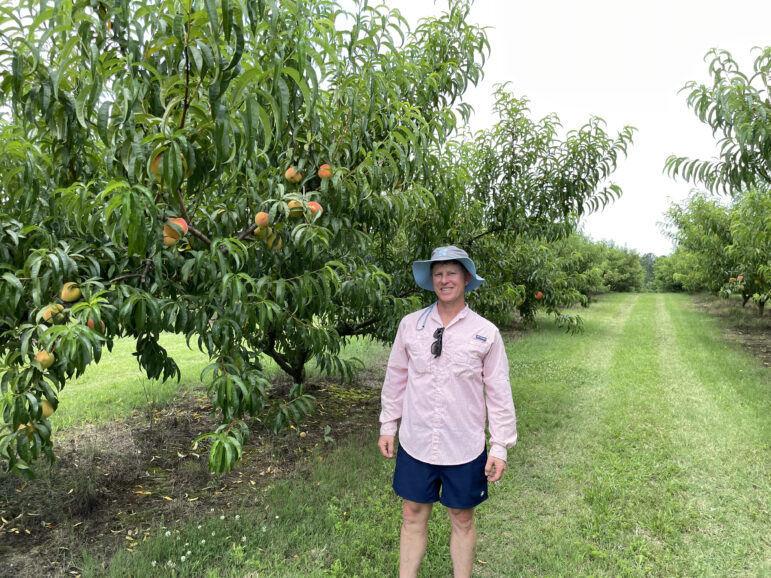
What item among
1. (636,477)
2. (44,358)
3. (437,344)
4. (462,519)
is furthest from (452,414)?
(636,477)

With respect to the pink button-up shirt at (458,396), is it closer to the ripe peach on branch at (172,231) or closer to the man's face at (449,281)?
the man's face at (449,281)

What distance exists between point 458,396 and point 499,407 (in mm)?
207

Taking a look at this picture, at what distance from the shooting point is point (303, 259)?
279 centimetres

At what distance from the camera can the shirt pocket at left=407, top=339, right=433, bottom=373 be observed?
2367 mm

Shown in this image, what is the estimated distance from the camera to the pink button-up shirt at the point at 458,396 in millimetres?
2279

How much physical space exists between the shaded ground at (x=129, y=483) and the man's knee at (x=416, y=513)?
170 centimetres

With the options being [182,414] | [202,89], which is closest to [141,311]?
[202,89]

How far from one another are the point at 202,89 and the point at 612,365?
363 inches

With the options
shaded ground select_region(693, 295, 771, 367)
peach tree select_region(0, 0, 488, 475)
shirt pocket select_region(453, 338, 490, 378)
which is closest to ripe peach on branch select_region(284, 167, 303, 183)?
peach tree select_region(0, 0, 488, 475)

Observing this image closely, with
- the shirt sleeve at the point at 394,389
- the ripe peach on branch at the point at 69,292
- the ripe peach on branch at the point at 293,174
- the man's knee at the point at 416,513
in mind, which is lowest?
the man's knee at the point at 416,513

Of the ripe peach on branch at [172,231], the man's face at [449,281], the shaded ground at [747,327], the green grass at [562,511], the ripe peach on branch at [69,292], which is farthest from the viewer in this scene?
the shaded ground at [747,327]

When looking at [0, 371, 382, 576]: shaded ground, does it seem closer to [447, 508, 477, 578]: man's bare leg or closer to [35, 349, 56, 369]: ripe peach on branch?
[35, 349, 56, 369]: ripe peach on branch

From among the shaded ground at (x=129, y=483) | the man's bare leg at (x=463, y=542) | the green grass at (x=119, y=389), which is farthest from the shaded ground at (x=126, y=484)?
the man's bare leg at (x=463, y=542)

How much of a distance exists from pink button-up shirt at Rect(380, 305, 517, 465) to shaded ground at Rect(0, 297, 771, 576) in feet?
6.57
